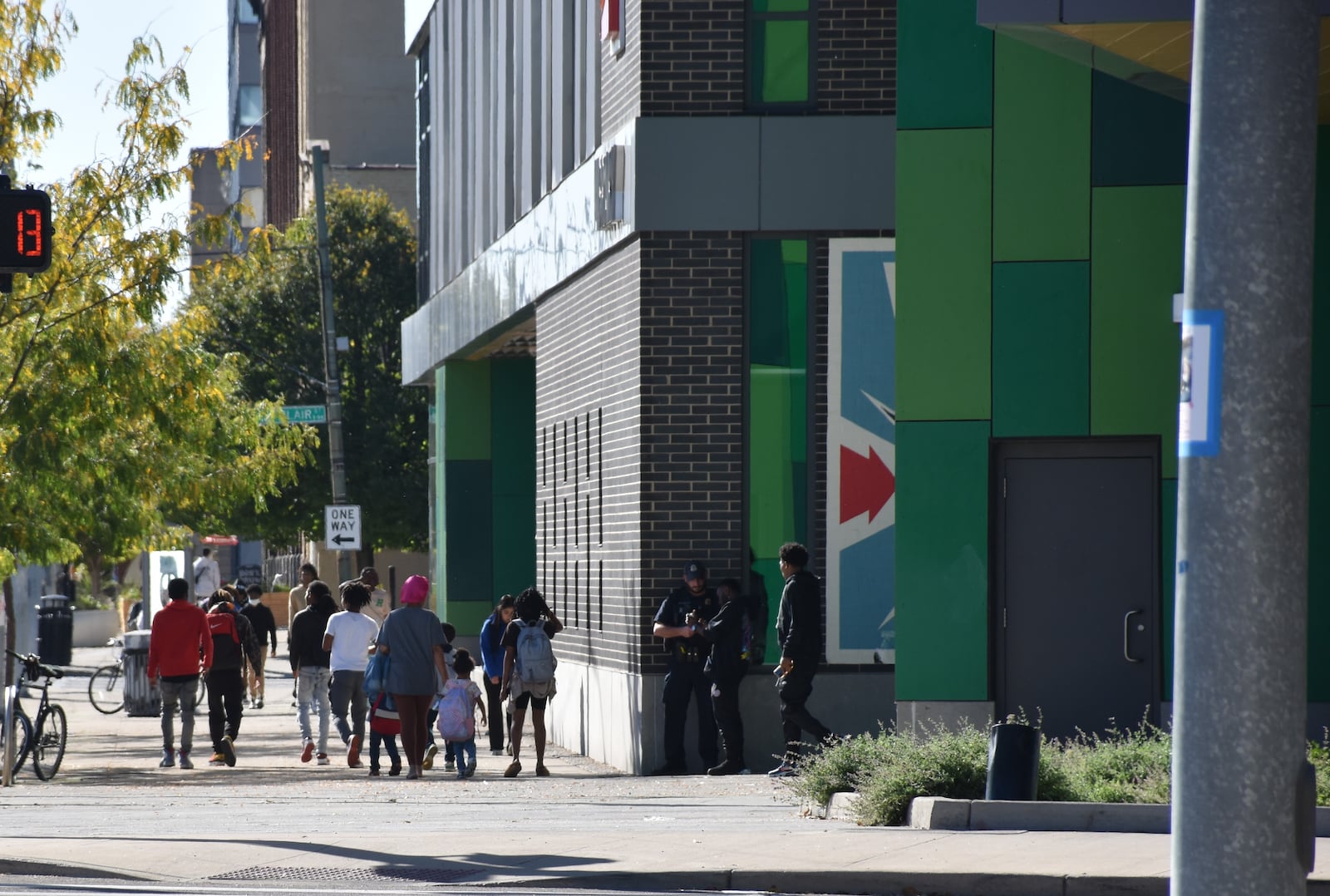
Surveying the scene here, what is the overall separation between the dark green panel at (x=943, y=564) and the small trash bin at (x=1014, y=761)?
9.58ft

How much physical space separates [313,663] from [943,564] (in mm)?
7188

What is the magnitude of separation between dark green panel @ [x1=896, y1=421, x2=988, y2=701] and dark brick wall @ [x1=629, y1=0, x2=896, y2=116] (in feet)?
14.2

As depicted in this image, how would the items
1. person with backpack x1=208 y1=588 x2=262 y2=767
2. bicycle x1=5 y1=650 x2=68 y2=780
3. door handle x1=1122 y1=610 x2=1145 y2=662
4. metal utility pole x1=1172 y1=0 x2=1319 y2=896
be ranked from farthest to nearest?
person with backpack x1=208 y1=588 x2=262 y2=767, bicycle x1=5 y1=650 x2=68 y2=780, door handle x1=1122 y1=610 x2=1145 y2=662, metal utility pole x1=1172 y1=0 x2=1319 y2=896

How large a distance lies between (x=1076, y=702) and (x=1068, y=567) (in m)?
0.95

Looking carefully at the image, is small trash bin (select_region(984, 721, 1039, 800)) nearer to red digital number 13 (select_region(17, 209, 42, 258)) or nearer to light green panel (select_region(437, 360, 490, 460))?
red digital number 13 (select_region(17, 209, 42, 258))

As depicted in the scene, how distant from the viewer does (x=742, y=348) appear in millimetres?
17297

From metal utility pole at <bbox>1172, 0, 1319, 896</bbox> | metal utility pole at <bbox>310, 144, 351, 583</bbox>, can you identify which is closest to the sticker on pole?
metal utility pole at <bbox>1172, 0, 1319, 896</bbox>

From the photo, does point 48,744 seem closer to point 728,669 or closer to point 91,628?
point 728,669

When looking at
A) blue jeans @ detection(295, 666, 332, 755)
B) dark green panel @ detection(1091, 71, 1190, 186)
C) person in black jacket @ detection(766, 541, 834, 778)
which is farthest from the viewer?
blue jeans @ detection(295, 666, 332, 755)

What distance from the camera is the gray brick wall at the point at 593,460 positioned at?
17.9 metres

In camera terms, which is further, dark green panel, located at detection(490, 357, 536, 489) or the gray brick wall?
dark green panel, located at detection(490, 357, 536, 489)

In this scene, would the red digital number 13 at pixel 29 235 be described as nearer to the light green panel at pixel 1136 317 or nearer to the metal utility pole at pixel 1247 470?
the light green panel at pixel 1136 317

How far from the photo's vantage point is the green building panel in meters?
14.0

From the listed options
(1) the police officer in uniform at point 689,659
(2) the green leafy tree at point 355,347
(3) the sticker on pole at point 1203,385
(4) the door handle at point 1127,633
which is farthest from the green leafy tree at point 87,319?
(2) the green leafy tree at point 355,347
